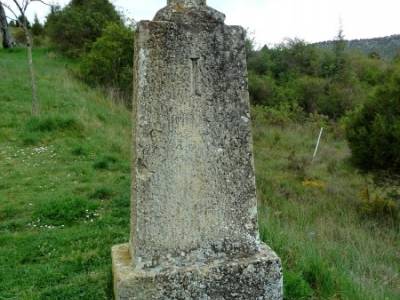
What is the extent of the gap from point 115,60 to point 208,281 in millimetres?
14199

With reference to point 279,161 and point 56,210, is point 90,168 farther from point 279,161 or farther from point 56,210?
point 279,161

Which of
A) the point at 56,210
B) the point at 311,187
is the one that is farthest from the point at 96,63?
the point at 56,210

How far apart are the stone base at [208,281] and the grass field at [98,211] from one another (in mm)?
666

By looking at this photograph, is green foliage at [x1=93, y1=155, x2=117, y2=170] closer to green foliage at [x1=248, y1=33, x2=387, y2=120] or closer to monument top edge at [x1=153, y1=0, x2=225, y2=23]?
monument top edge at [x1=153, y1=0, x2=225, y2=23]

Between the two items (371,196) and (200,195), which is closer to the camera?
(200,195)

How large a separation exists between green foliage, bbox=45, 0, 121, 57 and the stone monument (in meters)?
21.5

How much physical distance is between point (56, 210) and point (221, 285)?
3.38 metres

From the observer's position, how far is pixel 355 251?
494 centimetres

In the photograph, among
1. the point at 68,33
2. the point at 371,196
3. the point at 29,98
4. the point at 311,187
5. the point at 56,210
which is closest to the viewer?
the point at 56,210

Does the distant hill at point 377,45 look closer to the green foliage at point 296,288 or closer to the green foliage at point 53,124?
the green foliage at point 53,124

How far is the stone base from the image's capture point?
7.93ft

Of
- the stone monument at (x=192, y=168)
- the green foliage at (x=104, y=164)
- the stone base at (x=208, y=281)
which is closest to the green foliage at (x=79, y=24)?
the green foliage at (x=104, y=164)

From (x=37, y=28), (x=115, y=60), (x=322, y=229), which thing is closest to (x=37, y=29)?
(x=37, y=28)

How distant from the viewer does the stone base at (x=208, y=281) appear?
2.42 meters
